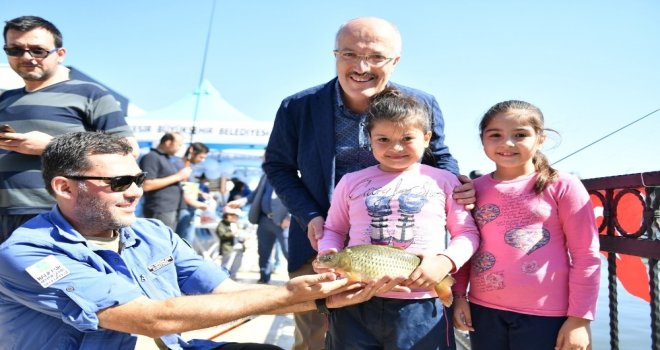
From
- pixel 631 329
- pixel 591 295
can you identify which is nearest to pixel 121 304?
pixel 591 295

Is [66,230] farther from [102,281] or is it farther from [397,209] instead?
[397,209]

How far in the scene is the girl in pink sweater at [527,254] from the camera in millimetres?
1965

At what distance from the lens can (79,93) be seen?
288 cm

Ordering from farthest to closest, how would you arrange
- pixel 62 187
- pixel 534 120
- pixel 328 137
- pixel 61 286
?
pixel 328 137 → pixel 534 120 → pixel 62 187 → pixel 61 286

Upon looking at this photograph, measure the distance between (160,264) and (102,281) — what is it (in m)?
0.37

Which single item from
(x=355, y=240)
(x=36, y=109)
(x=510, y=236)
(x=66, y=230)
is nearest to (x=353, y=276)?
(x=355, y=240)

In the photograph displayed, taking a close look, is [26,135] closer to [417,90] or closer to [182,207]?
[417,90]

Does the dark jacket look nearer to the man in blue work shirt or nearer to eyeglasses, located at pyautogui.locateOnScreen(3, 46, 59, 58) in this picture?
eyeglasses, located at pyautogui.locateOnScreen(3, 46, 59, 58)

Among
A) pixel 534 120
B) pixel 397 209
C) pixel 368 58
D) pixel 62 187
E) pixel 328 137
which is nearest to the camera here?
pixel 62 187

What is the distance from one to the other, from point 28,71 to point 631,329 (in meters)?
6.51

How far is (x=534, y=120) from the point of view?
2152mm

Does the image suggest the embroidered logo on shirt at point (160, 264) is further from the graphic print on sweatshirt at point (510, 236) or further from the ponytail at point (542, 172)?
the ponytail at point (542, 172)

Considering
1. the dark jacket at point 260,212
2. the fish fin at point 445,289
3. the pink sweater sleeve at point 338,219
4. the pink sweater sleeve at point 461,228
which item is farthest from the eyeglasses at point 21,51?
the dark jacket at point 260,212

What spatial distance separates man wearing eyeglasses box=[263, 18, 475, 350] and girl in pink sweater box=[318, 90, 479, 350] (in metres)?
0.15
